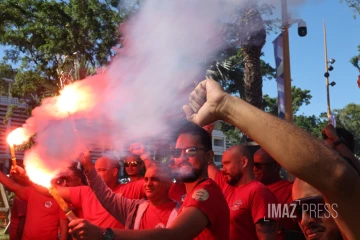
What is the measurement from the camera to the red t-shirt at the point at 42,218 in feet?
21.5

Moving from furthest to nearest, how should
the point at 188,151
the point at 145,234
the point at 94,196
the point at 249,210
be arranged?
the point at 94,196 → the point at 249,210 → the point at 188,151 → the point at 145,234

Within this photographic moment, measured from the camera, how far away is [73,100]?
4547 mm

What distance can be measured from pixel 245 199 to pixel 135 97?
1524 mm

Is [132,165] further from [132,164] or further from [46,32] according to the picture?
[46,32]

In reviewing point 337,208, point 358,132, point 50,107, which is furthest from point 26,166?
point 358,132

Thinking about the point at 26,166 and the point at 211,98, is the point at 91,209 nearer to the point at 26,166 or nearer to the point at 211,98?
the point at 26,166

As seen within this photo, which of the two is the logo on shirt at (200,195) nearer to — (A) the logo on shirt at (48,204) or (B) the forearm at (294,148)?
(B) the forearm at (294,148)

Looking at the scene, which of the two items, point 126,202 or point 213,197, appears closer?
point 213,197

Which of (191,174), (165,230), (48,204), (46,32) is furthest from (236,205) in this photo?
(46,32)

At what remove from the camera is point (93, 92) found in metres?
4.73

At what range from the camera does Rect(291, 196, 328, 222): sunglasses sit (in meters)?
2.31

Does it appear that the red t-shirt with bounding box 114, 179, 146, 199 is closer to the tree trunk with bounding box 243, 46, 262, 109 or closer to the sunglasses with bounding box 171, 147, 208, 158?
the sunglasses with bounding box 171, 147, 208, 158

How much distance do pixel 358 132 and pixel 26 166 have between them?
72.5 metres

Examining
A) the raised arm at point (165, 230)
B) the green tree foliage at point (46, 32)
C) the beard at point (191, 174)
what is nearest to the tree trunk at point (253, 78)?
the green tree foliage at point (46, 32)
